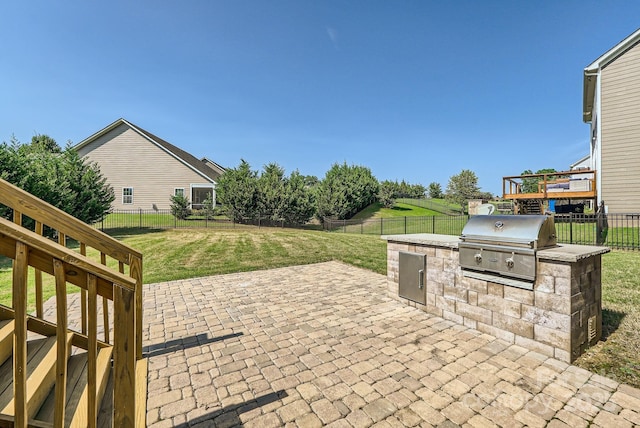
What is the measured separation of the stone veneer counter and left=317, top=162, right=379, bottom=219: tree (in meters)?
20.8

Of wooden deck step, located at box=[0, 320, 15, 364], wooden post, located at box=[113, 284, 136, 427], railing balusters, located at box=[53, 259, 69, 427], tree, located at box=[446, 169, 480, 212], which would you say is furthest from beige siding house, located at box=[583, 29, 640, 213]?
tree, located at box=[446, 169, 480, 212]

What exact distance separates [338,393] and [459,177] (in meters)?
49.0

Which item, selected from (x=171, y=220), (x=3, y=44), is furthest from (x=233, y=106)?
(x=3, y=44)

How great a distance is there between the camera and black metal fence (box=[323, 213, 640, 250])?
1086 centimetres

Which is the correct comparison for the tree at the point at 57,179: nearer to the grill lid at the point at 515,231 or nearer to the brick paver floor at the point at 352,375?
the brick paver floor at the point at 352,375

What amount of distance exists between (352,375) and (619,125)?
18.0 meters

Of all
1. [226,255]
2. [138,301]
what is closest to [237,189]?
[226,255]

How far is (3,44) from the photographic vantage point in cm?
712

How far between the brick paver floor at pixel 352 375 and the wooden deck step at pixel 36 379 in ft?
2.66

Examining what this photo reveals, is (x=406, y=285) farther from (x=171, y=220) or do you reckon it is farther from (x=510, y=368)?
(x=171, y=220)

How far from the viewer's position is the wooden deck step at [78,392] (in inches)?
67.2

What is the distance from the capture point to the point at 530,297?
134 inches

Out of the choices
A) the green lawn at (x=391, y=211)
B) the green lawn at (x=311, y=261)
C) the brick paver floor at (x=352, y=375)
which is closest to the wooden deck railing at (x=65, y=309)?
the brick paver floor at (x=352, y=375)

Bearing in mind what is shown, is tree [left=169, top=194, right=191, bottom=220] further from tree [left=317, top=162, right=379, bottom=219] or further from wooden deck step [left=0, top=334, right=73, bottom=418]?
wooden deck step [left=0, top=334, right=73, bottom=418]
